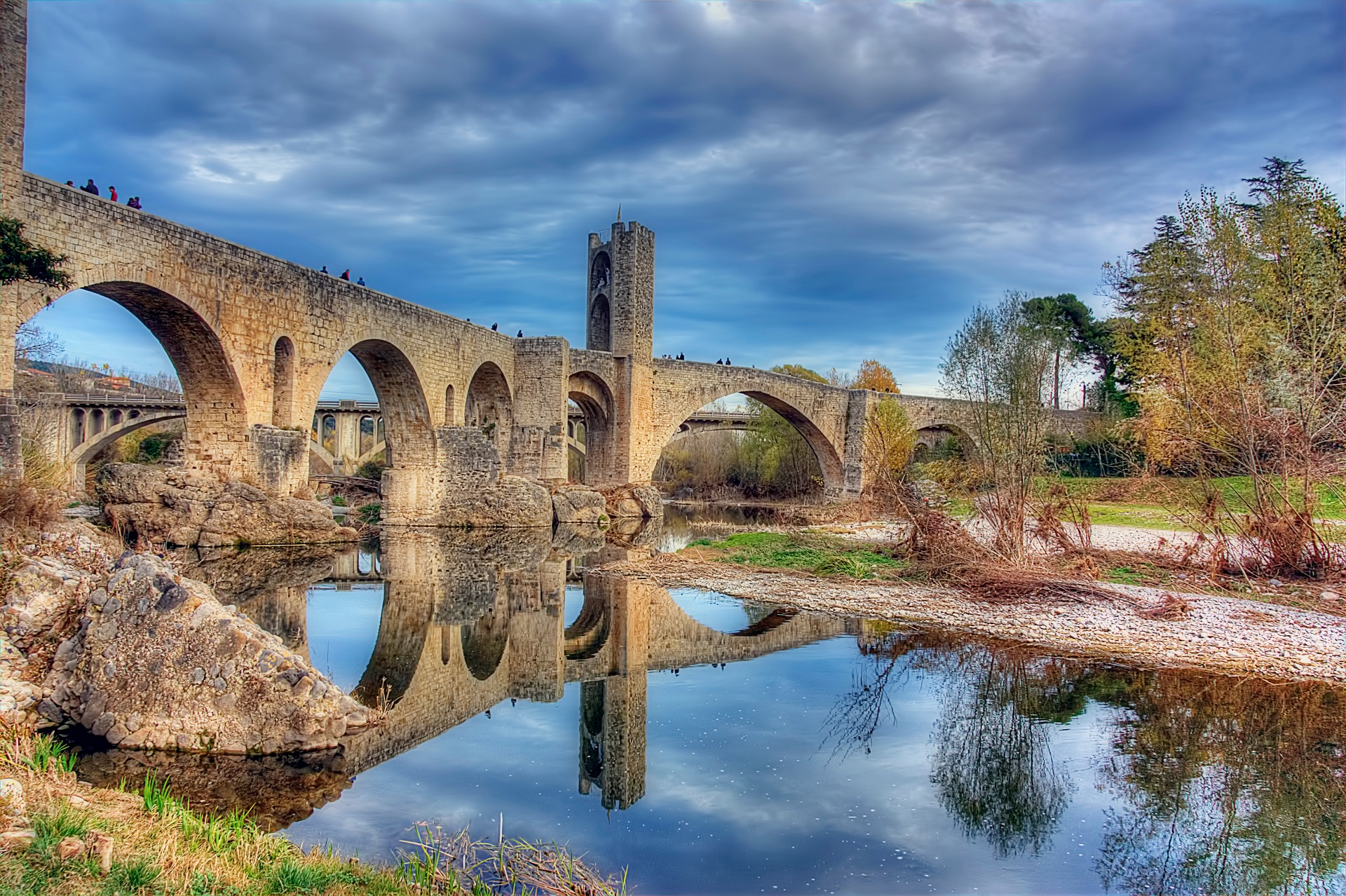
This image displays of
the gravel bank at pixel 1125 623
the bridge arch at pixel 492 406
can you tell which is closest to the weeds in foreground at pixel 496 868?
the gravel bank at pixel 1125 623

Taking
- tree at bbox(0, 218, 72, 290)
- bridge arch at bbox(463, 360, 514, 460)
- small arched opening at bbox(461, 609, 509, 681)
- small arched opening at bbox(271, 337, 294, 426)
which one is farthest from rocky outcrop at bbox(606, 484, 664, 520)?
tree at bbox(0, 218, 72, 290)

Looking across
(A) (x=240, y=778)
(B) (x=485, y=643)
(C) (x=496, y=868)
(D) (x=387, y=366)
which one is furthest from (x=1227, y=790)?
(D) (x=387, y=366)

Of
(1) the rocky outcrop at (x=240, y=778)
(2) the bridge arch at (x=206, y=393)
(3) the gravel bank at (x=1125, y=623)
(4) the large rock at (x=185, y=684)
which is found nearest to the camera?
(1) the rocky outcrop at (x=240, y=778)

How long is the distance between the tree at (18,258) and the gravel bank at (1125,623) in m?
9.75

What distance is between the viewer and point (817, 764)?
6.75m

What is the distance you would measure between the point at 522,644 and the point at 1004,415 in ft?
29.2

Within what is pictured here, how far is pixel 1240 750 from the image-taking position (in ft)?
22.1

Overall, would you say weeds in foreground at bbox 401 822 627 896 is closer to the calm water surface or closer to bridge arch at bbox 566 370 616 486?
the calm water surface

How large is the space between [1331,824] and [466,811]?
5.39 m

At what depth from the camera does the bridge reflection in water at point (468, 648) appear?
594 centimetres

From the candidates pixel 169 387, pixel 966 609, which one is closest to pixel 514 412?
pixel 966 609

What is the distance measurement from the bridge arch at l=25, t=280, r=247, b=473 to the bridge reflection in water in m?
2.23

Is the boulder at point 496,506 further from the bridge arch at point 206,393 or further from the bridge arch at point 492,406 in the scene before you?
the bridge arch at point 206,393

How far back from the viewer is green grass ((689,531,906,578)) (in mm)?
15227
